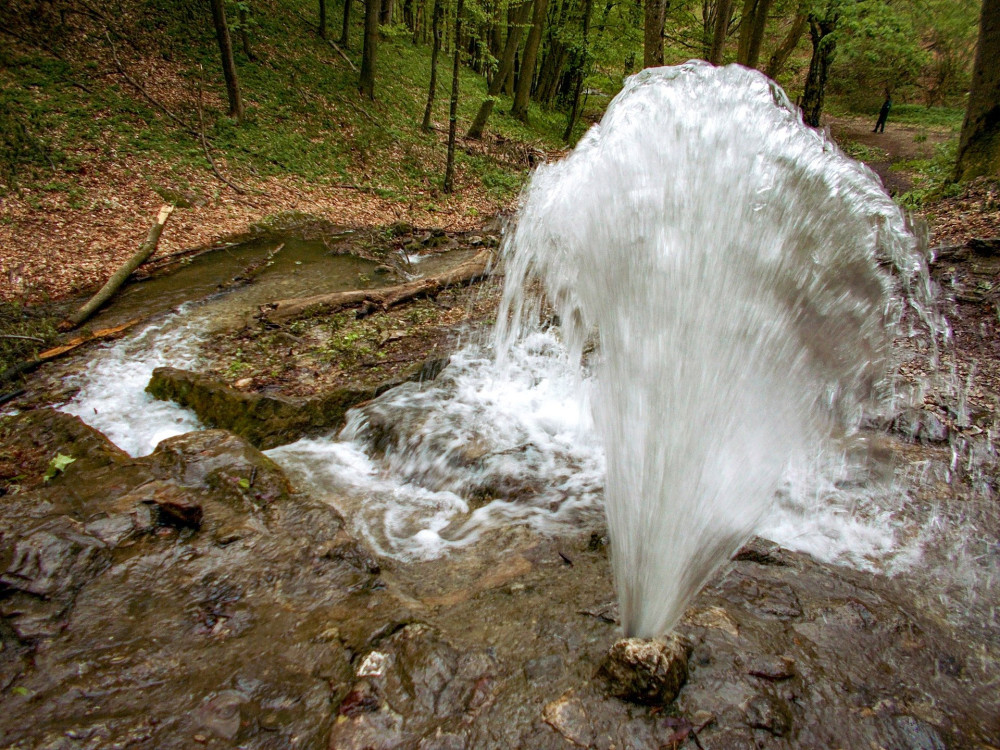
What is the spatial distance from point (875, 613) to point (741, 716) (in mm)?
1356

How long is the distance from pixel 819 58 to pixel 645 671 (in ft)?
71.5

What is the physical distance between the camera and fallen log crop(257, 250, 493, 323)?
8.08m

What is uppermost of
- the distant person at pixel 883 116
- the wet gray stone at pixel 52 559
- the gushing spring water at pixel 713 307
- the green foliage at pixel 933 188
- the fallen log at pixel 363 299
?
the distant person at pixel 883 116

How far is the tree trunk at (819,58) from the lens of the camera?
51.3 ft

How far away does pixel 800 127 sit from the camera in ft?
11.4

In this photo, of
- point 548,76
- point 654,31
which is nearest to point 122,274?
point 654,31

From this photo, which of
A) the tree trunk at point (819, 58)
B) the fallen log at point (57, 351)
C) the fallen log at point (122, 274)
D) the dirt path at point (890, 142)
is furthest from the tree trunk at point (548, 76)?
the fallen log at point (57, 351)

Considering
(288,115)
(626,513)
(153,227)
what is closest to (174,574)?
(626,513)

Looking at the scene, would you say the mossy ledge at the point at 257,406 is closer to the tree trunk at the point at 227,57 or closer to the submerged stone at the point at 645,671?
the submerged stone at the point at 645,671

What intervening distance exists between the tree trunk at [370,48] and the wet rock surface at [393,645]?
18.6 metres

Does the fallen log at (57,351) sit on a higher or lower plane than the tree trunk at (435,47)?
lower

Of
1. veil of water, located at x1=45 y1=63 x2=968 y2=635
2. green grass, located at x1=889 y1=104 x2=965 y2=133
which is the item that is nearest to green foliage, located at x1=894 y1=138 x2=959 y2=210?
veil of water, located at x1=45 y1=63 x2=968 y2=635

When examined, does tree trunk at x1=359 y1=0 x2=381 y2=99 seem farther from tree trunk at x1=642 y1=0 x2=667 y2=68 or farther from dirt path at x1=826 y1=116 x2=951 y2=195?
dirt path at x1=826 y1=116 x2=951 y2=195

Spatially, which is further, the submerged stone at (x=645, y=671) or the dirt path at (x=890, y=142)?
the dirt path at (x=890, y=142)
